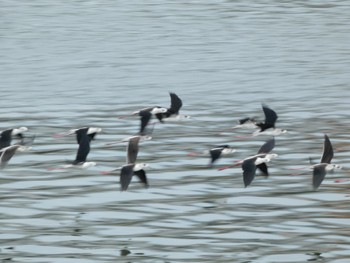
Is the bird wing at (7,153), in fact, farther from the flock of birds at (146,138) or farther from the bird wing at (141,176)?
the bird wing at (141,176)

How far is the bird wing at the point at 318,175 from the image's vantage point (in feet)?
67.4

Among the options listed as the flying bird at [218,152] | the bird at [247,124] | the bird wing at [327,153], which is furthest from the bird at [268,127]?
the bird wing at [327,153]

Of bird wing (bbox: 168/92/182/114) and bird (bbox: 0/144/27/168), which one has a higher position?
bird (bbox: 0/144/27/168)

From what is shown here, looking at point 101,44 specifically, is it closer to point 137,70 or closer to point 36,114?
point 137,70

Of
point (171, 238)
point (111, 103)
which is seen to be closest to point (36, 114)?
point (111, 103)

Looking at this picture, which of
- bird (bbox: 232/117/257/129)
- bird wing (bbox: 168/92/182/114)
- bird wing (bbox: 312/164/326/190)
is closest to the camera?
bird wing (bbox: 312/164/326/190)

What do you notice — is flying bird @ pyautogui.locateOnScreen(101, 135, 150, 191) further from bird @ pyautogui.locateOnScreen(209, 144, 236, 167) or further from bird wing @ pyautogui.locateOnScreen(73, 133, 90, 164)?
bird @ pyautogui.locateOnScreen(209, 144, 236, 167)

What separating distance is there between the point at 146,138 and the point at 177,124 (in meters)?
4.03

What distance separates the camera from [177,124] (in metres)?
28.0

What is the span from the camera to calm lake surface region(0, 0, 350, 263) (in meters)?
19.4

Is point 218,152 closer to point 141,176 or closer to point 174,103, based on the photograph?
point 141,176

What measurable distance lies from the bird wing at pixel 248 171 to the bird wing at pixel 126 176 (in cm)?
178

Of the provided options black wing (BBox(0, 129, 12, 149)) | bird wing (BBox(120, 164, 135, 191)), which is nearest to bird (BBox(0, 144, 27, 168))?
black wing (BBox(0, 129, 12, 149))

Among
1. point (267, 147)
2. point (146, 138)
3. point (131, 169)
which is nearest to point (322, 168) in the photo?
point (267, 147)
